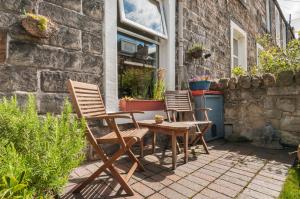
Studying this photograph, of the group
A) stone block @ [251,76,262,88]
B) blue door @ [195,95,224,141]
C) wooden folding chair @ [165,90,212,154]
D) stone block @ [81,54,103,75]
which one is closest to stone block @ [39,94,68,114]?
stone block @ [81,54,103,75]

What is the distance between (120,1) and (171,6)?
120 centimetres

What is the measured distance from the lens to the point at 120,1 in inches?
126

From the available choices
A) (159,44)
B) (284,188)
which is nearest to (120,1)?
(159,44)

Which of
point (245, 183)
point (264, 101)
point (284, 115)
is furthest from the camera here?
point (264, 101)

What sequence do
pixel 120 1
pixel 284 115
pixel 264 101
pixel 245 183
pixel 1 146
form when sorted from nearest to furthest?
pixel 1 146 → pixel 245 183 → pixel 120 1 → pixel 284 115 → pixel 264 101

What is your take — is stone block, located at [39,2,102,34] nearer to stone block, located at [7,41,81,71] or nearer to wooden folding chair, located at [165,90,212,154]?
stone block, located at [7,41,81,71]

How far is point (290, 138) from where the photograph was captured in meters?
3.46

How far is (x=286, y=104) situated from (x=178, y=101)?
70.7 inches

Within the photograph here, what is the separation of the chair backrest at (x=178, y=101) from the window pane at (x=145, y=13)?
1194mm

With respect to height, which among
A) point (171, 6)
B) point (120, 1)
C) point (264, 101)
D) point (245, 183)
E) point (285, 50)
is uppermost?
point (171, 6)

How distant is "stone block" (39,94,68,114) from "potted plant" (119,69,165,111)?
878mm

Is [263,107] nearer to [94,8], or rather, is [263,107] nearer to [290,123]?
[290,123]

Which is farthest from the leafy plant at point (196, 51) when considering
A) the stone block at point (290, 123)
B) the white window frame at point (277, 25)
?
the white window frame at point (277, 25)

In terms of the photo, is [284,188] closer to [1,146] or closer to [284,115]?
[284,115]
